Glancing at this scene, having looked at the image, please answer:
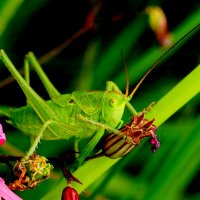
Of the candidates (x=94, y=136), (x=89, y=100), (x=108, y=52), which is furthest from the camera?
(x=108, y=52)

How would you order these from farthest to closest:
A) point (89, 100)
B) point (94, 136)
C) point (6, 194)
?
point (89, 100) → point (94, 136) → point (6, 194)

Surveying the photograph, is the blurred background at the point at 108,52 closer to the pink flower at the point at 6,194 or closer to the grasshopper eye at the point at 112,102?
the grasshopper eye at the point at 112,102

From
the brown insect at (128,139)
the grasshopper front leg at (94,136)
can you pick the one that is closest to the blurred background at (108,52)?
the grasshopper front leg at (94,136)

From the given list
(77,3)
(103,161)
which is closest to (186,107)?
(77,3)

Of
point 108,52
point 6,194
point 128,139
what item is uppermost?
point 108,52

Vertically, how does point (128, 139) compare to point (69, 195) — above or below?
above

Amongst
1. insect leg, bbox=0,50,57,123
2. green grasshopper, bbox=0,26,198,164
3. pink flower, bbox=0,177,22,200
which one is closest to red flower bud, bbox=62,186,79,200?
pink flower, bbox=0,177,22,200

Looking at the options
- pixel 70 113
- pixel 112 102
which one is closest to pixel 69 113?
pixel 70 113

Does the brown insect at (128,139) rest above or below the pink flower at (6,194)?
above

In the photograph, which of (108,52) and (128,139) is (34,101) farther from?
(108,52)
